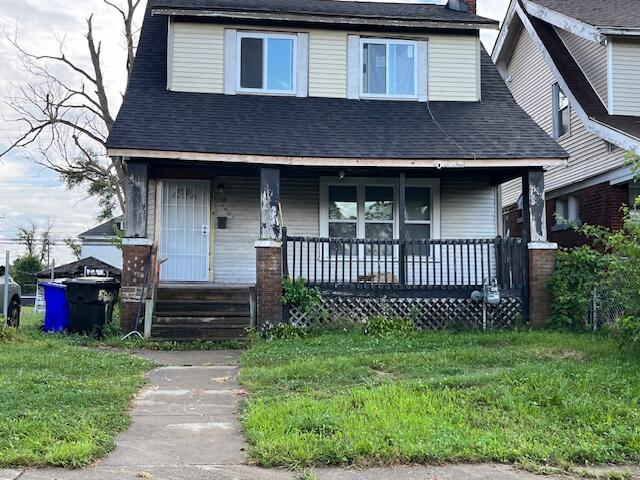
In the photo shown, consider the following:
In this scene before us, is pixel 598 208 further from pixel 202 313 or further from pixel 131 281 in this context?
pixel 131 281

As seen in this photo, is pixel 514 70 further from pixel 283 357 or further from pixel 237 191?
pixel 283 357

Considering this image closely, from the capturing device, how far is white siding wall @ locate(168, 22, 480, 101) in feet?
45.3

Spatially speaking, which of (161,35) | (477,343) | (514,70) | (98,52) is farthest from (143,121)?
(98,52)

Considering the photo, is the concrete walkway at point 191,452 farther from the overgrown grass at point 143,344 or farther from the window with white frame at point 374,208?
the window with white frame at point 374,208

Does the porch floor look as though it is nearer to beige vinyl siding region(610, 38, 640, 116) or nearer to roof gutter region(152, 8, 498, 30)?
roof gutter region(152, 8, 498, 30)

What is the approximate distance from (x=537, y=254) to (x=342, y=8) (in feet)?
24.8

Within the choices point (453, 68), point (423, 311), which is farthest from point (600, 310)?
point (453, 68)

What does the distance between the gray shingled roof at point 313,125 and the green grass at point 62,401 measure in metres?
4.33

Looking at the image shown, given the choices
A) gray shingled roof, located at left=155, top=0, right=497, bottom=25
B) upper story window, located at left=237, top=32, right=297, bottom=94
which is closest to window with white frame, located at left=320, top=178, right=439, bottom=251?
upper story window, located at left=237, top=32, right=297, bottom=94

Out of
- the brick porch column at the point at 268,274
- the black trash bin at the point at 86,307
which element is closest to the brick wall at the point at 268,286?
the brick porch column at the point at 268,274

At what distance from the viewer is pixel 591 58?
51.7 ft

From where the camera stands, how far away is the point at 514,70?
20.0 meters

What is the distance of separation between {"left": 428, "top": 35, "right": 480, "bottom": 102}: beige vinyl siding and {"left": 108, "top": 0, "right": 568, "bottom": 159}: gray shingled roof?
277 mm

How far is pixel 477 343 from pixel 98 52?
22.2m
